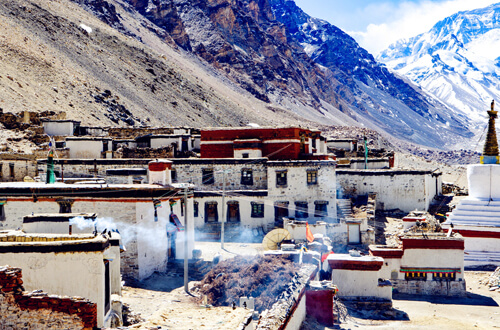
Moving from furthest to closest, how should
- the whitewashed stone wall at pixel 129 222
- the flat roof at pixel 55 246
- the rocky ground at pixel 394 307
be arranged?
the whitewashed stone wall at pixel 129 222 → the rocky ground at pixel 394 307 → the flat roof at pixel 55 246

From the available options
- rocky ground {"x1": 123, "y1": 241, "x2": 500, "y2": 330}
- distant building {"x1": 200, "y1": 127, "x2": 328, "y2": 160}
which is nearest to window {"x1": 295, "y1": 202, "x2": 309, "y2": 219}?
distant building {"x1": 200, "y1": 127, "x2": 328, "y2": 160}

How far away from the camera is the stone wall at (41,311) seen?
8.82 meters

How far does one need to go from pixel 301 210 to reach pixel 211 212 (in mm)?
5165

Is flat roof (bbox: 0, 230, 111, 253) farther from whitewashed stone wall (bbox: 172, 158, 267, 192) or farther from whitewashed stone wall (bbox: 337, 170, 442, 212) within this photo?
whitewashed stone wall (bbox: 337, 170, 442, 212)

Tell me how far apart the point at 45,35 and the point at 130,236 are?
228ft

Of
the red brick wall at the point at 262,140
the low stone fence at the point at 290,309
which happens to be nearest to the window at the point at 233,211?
the red brick wall at the point at 262,140

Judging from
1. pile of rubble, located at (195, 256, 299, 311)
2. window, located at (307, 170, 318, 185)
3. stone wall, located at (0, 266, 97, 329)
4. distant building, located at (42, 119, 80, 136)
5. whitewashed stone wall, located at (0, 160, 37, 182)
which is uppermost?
distant building, located at (42, 119, 80, 136)

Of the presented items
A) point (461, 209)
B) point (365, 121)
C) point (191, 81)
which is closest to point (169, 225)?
point (461, 209)

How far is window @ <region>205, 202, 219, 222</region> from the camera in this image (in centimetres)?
2923

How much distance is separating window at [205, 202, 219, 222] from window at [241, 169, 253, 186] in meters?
2.53

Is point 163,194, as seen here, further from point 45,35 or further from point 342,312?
point 45,35

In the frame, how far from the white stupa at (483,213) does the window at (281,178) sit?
9.20 meters

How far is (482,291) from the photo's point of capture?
19828 mm

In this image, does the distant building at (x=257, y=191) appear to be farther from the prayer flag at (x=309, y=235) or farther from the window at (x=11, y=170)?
the window at (x=11, y=170)
